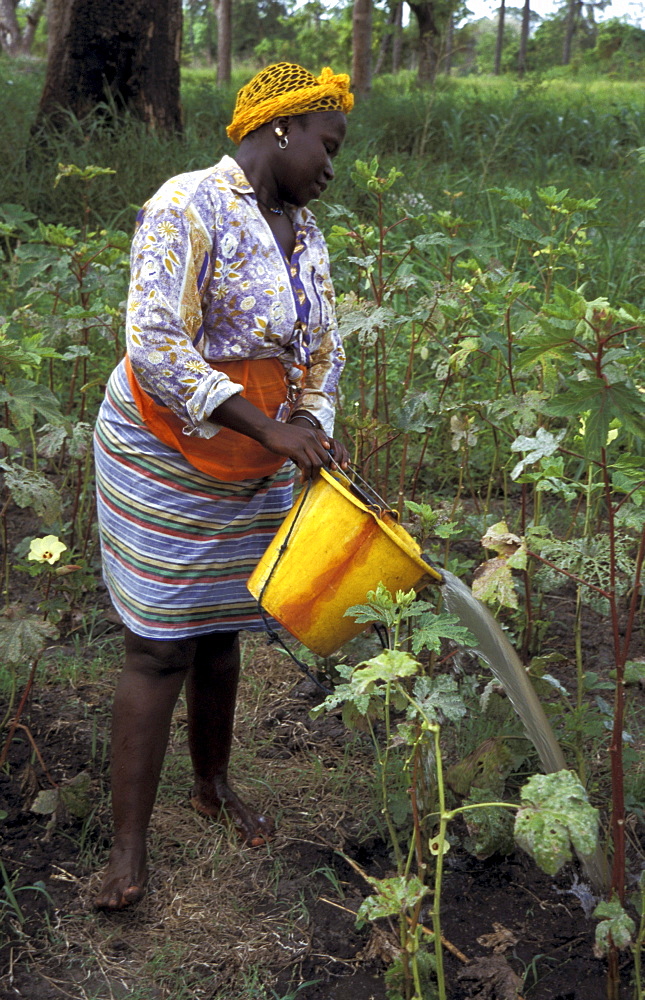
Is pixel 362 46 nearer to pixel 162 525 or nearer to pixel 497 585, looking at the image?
pixel 162 525

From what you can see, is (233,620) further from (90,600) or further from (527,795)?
(90,600)

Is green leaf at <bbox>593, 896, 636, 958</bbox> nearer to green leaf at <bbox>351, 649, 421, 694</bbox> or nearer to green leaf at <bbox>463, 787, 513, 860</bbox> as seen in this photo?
green leaf at <bbox>463, 787, 513, 860</bbox>


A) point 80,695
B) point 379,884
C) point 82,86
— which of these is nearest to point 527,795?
point 379,884

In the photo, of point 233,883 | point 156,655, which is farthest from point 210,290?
point 233,883

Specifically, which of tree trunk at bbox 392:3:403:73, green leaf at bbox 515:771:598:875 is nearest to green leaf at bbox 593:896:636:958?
green leaf at bbox 515:771:598:875

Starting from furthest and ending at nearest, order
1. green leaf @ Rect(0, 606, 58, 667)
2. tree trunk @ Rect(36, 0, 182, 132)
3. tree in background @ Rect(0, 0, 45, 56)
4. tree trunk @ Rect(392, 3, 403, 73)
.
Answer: tree in background @ Rect(0, 0, 45, 56) → tree trunk @ Rect(392, 3, 403, 73) → tree trunk @ Rect(36, 0, 182, 132) → green leaf @ Rect(0, 606, 58, 667)

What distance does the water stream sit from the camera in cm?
182

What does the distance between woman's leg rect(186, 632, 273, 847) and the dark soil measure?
0.07 m

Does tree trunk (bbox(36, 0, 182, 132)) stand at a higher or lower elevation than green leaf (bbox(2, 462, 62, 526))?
higher

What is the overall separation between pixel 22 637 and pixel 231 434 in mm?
620

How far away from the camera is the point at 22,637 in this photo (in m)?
2.04

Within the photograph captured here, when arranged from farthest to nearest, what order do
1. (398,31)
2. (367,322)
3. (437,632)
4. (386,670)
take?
(398,31) → (367,322) → (437,632) → (386,670)

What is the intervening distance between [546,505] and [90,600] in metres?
1.64

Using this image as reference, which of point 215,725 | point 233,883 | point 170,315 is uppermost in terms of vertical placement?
point 170,315
